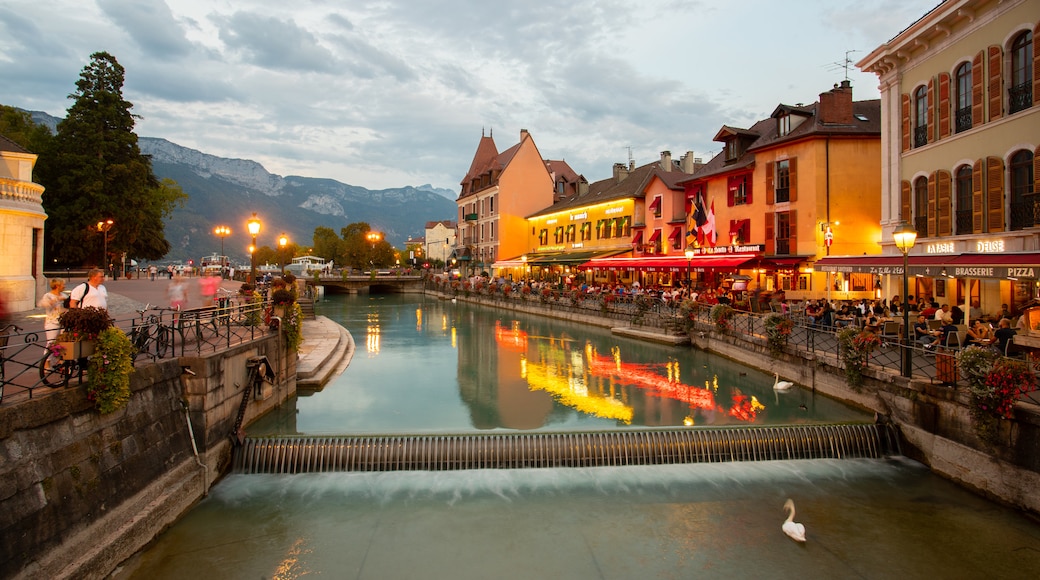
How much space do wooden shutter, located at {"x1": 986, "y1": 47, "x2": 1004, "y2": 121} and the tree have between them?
155 ft

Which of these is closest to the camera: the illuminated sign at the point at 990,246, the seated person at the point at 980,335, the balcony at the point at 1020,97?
the seated person at the point at 980,335

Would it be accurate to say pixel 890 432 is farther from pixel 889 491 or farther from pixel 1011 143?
pixel 1011 143

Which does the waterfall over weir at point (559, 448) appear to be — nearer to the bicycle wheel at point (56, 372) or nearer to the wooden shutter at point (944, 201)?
the bicycle wheel at point (56, 372)

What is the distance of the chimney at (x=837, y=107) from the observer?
28938mm

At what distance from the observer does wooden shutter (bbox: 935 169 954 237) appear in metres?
18.4

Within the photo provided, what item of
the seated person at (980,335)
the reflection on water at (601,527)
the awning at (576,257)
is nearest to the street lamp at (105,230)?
the awning at (576,257)

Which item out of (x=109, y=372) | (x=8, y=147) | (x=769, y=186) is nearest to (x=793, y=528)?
(x=109, y=372)

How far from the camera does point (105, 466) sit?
8.23 m

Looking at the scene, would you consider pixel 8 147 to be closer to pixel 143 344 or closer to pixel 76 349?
pixel 143 344

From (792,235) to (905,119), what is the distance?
391 inches

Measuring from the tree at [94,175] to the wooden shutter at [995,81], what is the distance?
1863 inches

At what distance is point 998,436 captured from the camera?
10070 mm

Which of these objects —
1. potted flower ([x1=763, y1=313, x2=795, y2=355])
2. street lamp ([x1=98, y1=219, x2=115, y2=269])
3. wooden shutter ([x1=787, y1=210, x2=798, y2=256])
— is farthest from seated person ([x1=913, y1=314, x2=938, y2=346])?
street lamp ([x1=98, y1=219, x2=115, y2=269])

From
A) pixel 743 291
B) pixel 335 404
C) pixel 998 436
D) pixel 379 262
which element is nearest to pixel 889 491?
pixel 998 436
